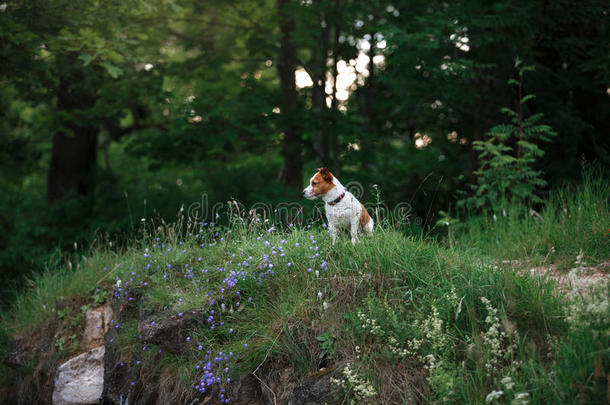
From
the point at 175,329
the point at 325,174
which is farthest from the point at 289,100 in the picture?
the point at 175,329

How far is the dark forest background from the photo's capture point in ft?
26.8

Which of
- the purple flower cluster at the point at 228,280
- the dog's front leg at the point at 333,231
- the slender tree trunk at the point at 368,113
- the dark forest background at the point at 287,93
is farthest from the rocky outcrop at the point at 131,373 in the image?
the slender tree trunk at the point at 368,113

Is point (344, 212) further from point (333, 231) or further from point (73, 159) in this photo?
point (73, 159)

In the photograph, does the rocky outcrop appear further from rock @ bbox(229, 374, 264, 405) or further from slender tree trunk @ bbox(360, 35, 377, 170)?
slender tree trunk @ bbox(360, 35, 377, 170)

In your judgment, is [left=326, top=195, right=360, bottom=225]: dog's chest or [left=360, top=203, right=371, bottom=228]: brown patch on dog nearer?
[left=326, top=195, right=360, bottom=225]: dog's chest

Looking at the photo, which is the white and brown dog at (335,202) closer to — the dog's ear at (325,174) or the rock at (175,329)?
the dog's ear at (325,174)

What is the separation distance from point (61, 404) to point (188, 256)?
2511 millimetres

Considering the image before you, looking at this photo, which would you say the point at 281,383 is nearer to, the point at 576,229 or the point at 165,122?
the point at 576,229

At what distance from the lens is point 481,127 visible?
10.5 m

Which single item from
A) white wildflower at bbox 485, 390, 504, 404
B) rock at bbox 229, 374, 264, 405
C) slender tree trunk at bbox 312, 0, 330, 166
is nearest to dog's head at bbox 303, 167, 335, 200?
rock at bbox 229, 374, 264, 405

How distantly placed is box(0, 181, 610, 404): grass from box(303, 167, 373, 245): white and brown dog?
0.18 meters

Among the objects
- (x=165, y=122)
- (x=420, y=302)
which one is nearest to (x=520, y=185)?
(x=420, y=302)

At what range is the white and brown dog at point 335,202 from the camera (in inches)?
194

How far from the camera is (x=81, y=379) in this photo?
6.06 meters
